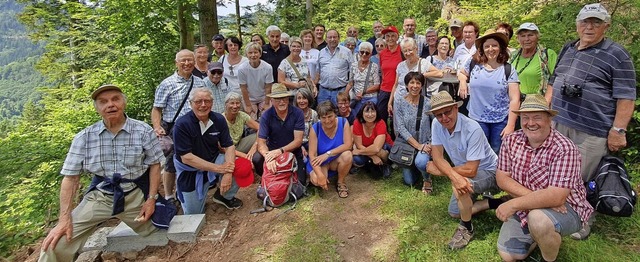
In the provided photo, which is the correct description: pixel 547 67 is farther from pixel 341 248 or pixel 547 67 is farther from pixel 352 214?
pixel 341 248

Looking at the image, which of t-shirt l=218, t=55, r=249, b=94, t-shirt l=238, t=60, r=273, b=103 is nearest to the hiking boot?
t-shirt l=238, t=60, r=273, b=103

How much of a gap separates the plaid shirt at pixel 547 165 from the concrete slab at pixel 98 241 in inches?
177

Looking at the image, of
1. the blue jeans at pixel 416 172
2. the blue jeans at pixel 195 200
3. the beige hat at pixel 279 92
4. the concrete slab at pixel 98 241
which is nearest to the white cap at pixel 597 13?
the blue jeans at pixel 416 172

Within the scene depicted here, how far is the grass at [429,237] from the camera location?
11.0 ft

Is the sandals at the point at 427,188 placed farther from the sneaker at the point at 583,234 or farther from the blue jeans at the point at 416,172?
the sneaker at the point at 583,234

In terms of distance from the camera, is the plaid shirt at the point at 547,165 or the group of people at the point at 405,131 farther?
the group of people at the point at 405,131

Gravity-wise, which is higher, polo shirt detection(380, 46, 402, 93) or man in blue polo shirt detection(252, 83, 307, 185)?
polo shirt detection(380, 46, 402, 93)

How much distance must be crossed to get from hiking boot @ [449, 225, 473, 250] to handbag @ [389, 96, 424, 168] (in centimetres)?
133

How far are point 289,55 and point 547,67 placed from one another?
4.33 metres

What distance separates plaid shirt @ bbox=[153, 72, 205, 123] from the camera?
15.7 feet

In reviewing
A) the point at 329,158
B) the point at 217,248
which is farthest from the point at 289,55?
the point at 217,248

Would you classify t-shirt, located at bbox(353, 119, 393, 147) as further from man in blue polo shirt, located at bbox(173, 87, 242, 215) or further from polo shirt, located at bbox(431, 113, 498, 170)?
man in blue polo shirt, located at bbox(173, 87, 242, 215)

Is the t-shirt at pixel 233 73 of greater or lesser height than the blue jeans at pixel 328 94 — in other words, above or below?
above

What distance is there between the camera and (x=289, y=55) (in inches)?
267
